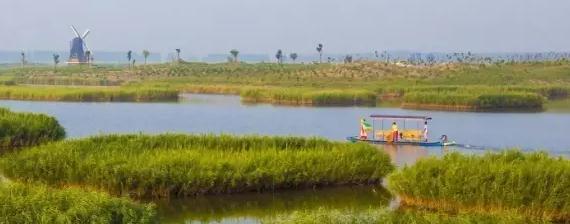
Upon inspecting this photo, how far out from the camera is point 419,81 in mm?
89938

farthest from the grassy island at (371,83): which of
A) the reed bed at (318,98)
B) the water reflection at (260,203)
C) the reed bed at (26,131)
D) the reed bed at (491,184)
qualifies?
the reed bed at (491,184)

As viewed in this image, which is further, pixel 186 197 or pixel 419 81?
pixel 419 81

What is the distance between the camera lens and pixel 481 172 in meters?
20.4

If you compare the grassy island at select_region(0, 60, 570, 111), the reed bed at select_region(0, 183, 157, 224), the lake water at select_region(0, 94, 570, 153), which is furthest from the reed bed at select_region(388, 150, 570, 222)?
the grassy island at select_region(0, 60, 570, 111)

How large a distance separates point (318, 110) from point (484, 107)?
11859 millimetres

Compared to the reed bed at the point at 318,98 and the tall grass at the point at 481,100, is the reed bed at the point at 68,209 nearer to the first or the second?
the tall grass at the point at 481,100

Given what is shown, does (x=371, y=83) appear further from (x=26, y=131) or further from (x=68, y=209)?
(x=68, y=209)

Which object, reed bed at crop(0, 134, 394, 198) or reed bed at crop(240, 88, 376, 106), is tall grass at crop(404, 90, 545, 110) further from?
reed bed at crop(0, 134, 394, 198)

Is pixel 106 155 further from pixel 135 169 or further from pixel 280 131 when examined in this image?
pixel 280 131

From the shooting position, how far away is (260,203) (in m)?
22.5

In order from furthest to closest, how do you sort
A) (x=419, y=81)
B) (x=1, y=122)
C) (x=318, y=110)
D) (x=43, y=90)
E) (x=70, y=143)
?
(x=419, y=81), (x=43, y=90), (x=318, y=110), (x=1, y=122), (x=70, y=143)

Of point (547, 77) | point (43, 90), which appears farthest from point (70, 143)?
point (547, 77)

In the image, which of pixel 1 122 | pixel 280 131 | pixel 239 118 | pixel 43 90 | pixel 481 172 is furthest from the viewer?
pixel 43 90

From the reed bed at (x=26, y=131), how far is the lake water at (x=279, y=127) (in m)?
2.82
